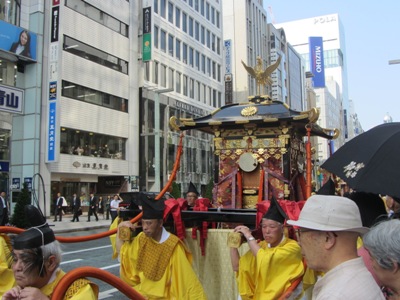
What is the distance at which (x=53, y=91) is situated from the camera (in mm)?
25234

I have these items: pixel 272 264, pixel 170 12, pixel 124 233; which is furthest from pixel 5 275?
pixel 170 12

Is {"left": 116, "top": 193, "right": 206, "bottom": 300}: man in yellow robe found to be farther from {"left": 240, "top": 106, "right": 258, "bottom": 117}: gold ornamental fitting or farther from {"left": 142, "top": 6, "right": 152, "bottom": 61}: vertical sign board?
{"left": 142, "top": 6, "right": 152, "bottom": 61}: vertical sign board

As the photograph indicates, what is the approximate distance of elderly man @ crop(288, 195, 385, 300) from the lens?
1902 mm

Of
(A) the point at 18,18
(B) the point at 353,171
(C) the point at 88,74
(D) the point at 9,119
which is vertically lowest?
(B) the point at 353,171

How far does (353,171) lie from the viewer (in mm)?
2920

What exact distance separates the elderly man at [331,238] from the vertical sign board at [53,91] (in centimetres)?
2449

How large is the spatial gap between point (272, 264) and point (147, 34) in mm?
32247

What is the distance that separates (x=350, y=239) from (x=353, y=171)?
1004 mm

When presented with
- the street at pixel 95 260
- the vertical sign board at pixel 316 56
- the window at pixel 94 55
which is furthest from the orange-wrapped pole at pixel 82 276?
the vertical sign board at pixel 316 56

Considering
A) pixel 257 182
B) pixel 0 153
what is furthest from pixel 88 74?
pixel 257 182

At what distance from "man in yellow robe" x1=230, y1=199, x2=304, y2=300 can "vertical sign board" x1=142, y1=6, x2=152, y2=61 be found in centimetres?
3093

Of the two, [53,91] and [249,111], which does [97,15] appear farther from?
[249,111]

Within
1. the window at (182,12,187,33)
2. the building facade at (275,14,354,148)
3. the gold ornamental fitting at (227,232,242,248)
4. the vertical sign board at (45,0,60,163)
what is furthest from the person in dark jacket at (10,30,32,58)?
the building facade at (275,14,354,148)

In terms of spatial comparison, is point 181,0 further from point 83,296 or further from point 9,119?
point 83,296
